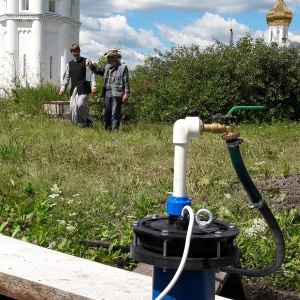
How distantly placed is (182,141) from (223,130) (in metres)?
0.15

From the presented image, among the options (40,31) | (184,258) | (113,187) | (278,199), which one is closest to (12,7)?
(40,31)

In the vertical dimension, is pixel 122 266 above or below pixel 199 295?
below

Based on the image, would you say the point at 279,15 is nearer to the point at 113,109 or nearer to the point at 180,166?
the point at 113,109

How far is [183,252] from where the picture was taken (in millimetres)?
2123

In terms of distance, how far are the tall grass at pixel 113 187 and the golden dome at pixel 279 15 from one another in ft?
125

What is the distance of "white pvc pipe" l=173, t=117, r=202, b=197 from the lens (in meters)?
2.22

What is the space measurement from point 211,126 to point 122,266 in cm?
199

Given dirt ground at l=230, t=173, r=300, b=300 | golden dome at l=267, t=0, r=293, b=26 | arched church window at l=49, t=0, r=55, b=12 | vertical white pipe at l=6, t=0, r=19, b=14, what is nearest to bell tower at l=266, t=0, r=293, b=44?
golden dome at l=267, t=0, r=293, b=26

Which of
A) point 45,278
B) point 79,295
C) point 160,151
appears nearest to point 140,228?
point 79,295

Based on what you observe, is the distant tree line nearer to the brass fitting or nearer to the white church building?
the brass fitting

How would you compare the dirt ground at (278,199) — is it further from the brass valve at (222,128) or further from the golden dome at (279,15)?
the golden dome at (279,15)

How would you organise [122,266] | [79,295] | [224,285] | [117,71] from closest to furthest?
[79,295], [224,285], [122,266], [117,71]

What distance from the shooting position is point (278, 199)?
5.19m

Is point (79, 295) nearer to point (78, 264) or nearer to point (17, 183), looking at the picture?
point (78, 264)
